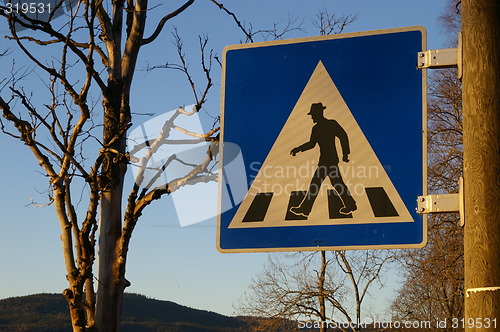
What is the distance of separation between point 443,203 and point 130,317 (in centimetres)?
14182

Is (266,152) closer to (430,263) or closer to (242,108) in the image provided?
(242,108)

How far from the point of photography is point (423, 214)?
10.5 ft

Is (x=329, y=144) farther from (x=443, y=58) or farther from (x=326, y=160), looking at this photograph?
(x=443, y=58)

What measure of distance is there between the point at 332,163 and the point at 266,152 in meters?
0.35

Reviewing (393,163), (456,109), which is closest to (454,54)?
(393,163)

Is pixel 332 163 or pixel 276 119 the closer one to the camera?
pixel 332 163

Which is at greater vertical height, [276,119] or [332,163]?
[276,119]

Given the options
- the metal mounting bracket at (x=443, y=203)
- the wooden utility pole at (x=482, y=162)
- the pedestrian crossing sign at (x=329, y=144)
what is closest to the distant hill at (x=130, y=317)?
the pedestrian crossing sign at (x=329, y=144)

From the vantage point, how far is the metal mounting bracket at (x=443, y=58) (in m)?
2.95

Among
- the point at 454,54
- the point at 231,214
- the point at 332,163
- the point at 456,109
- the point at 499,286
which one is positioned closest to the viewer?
the point at 499,286

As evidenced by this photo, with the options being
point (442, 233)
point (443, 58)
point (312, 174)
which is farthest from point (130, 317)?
point (443, 58)

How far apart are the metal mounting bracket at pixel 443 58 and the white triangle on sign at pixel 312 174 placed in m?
0.41

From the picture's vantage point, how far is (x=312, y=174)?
11.0 feet

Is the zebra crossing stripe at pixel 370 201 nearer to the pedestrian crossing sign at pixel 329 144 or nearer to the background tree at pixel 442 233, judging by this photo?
the pedestrian crossing sign at pixel 329 144
